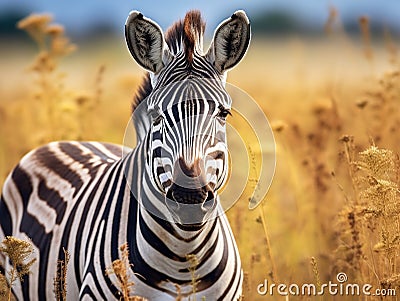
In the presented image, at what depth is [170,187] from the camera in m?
3.63

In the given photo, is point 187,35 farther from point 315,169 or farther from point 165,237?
point 315,169

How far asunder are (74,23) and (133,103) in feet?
98.7

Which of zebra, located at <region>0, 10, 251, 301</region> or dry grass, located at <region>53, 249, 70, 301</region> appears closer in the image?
zebra, located at <region>0, 10, 251, 301</region>

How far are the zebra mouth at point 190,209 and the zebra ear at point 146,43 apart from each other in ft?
2.60

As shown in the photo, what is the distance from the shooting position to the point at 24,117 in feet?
33.1

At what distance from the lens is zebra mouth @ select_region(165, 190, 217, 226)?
3.63 meters

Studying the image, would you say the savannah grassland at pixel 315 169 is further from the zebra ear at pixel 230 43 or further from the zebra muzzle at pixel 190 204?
the zebra ear at pixel 230 43

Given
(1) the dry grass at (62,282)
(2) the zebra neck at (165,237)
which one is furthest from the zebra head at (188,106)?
(1) the dry grass at (62,282)

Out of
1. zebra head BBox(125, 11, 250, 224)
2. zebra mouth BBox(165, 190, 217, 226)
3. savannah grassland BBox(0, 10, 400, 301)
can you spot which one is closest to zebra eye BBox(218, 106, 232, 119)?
zebra head BBox(125, 11, 250, 224)

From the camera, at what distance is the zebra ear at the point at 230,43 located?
4062 millimetres

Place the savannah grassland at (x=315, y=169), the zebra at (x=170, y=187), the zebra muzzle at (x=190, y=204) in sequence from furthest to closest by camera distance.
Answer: the savannah grassland at (x=315, y=169) < the zebra at (x=170, y=187) < the zebra muzzle at (x=190, y=204)

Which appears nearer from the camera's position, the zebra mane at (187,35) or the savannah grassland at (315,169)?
the zebra mane at (187,35)

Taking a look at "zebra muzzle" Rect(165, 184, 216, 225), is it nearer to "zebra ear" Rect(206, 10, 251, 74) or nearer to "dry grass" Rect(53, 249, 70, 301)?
"dry grass" Rect(53, 249, 70, 301)

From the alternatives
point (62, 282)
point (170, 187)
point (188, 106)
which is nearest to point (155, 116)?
point (188, 106)
